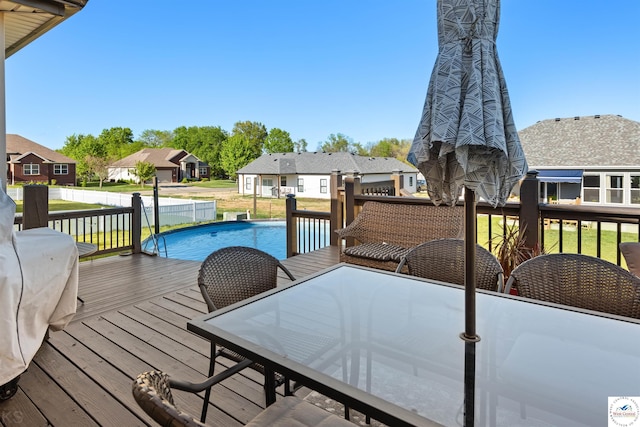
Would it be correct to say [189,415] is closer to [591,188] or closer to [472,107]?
[472,107]

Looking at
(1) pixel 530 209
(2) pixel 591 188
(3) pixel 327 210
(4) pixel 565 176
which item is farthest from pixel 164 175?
(1) pixel 530 209

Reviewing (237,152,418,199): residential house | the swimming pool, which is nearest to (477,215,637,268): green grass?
the swimming pool

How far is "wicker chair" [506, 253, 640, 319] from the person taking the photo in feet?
5.49

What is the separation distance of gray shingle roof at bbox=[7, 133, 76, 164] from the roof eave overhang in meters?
26.9

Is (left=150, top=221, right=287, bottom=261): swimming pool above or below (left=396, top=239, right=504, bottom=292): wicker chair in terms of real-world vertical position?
below

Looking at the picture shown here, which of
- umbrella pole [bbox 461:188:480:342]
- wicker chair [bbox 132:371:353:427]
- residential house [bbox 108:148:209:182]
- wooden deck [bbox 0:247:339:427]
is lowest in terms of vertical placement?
wooden deck [bbox 0:247:339:427]

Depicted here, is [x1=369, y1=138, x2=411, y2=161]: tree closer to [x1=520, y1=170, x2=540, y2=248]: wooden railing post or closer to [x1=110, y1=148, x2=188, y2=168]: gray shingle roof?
[x1=110, y1=148, x2=188, y2=168]: gray shingle roof

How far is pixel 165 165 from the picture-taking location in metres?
37.8

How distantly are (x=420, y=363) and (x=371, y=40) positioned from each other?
31.9m

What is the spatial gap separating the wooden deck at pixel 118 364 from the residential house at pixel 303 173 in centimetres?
2232

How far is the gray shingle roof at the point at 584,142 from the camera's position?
46.1 ft
